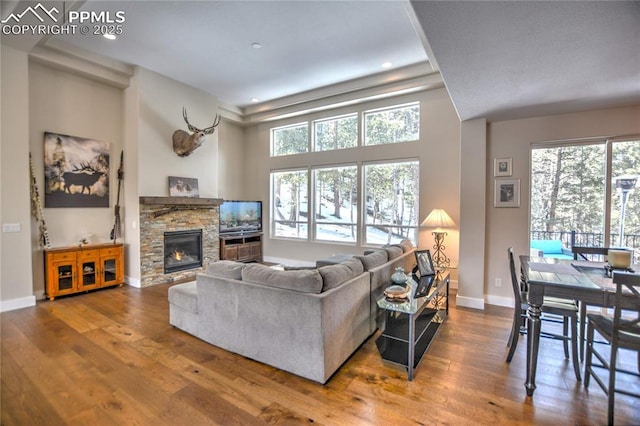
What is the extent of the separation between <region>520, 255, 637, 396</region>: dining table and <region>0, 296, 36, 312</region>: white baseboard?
594 cm

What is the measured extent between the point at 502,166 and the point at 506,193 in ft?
1.28

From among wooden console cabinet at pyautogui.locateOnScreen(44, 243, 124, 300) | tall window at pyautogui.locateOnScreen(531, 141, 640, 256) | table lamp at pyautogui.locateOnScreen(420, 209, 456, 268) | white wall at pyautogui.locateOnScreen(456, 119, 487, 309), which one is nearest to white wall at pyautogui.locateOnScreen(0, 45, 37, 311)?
wooden console cabinet at pyautogui.locateOnScreen(44, 243, 124, 300)

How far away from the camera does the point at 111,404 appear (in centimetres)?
203

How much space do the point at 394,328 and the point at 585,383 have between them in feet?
5.08

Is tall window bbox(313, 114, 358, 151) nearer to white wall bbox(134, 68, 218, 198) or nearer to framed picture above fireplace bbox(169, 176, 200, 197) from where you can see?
white wall bbox(134, 68, 218, 198)

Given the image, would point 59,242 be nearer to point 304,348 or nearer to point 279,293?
point 279,293

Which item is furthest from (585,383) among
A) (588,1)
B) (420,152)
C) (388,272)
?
(420,152)

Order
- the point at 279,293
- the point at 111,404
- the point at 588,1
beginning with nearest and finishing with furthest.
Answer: the point at 588,1 < the point at 111,404 < the point at 279,293

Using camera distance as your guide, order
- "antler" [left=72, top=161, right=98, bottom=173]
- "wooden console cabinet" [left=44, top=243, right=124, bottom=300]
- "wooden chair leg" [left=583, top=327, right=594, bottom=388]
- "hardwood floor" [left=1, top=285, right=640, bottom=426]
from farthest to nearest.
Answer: "antler" [left=72, top=161, right=98, bottom=173], "wooden console cabinet" [left=44, top=243, right=124, bottom=300], "wooden chair leg" [left=583, top=327, right=594, bottom=388], "hardwood floor" [left=1, top=285, right=640, bottom=426]

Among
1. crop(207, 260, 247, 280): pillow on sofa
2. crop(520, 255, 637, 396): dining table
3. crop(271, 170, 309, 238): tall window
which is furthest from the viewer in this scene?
crop(271, 170, 309, 238): tall window

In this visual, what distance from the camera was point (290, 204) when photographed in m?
7.11

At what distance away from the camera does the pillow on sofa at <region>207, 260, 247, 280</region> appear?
2.75m

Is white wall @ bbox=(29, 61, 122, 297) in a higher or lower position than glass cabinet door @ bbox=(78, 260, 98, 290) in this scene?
higher

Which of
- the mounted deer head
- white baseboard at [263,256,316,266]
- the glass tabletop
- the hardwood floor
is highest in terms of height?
the mounted deer head
